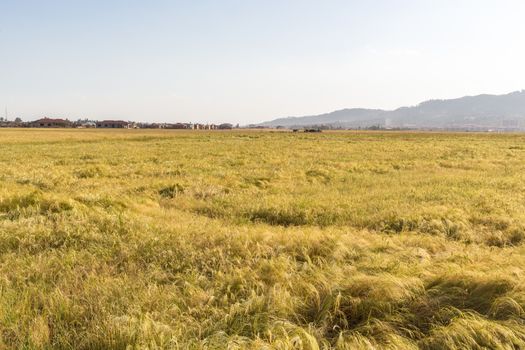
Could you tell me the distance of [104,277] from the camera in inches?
232

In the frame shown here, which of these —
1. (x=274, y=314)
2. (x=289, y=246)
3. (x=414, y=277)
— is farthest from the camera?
(x=289, y=246)

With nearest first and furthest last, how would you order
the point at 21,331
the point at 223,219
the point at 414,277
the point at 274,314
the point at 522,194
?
the point at 21,331 < the point at 274,314 < the point at 414,277 < the point at 223,219 < the point at 522,194

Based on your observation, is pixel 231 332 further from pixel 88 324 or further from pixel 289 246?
pixel 289 246

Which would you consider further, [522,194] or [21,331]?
[522,194]

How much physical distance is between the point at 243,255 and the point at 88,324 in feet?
8.99

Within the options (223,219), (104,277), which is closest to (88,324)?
(104,277)

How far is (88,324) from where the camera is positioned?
182 inches

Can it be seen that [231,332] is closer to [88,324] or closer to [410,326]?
[88,324]

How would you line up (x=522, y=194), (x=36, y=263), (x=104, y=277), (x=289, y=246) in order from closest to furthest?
(x=104, y=277) → (x=36, y=263) → (x=289, y=246) → (x=522, y=194)

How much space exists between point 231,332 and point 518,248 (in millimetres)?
6069

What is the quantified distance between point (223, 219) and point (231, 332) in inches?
237

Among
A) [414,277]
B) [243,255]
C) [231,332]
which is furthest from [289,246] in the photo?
[231,332]

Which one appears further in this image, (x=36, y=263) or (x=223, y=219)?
(x=223, y=219)

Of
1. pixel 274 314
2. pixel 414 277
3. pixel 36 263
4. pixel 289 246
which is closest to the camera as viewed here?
pixel 274 314
